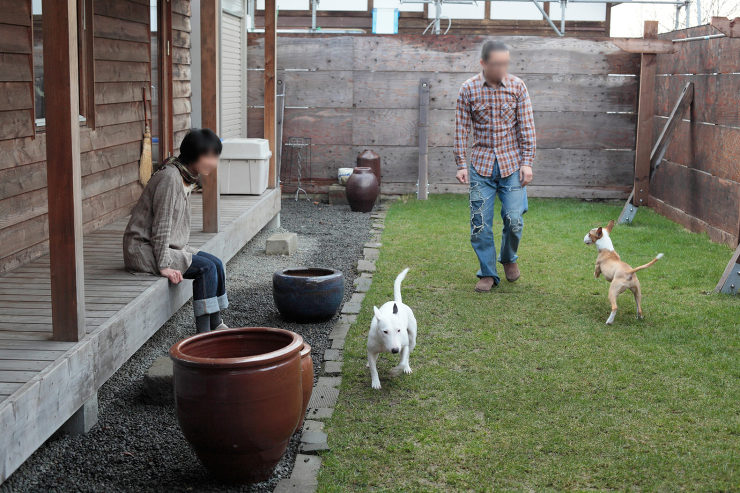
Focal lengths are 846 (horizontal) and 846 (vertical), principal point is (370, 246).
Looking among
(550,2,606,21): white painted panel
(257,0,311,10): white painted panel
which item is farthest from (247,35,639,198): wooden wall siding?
(257,0,311,10): white painted panel

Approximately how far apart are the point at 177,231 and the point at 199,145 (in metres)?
0.53

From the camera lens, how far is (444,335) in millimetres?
5559

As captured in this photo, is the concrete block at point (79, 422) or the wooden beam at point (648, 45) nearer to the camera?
the concrete block at point (79, 422)

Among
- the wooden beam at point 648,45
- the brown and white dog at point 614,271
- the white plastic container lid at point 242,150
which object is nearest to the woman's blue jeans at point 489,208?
the brown and white dog at point 614,271

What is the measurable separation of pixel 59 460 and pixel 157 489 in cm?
59

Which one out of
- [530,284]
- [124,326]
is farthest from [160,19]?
[124,326]

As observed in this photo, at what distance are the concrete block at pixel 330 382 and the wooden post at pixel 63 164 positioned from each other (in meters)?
1.39

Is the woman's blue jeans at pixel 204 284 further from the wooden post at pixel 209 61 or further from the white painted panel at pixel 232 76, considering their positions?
the white painted panel at pixel 232 76

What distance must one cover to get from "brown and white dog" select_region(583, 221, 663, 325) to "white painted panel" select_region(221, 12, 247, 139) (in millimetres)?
5838

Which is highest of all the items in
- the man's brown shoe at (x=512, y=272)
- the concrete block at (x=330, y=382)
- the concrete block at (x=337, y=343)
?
the man's brown shoe at (x=512, y=272)

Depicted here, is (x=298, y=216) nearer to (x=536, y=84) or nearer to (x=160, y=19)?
(x=160, y=19)

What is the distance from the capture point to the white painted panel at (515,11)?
1608 cm

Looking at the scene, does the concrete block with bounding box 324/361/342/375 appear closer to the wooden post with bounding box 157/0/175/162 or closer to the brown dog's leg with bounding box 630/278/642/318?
the brown dog's leg with bounding box 630/278/642/318

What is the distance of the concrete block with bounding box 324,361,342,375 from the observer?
4.85 meters
